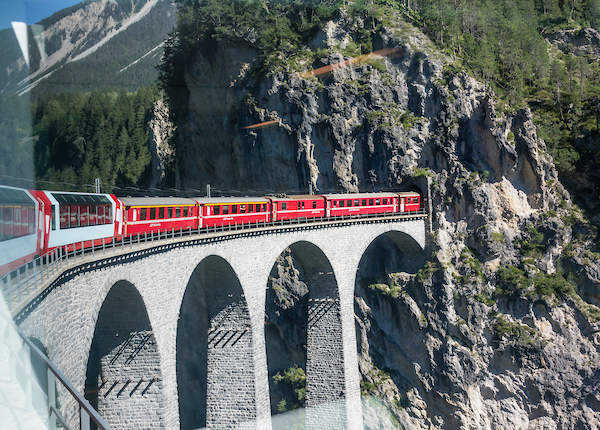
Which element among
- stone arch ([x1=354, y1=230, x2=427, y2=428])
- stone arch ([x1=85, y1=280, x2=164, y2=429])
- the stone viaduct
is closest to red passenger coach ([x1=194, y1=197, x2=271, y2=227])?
the stone viaduct

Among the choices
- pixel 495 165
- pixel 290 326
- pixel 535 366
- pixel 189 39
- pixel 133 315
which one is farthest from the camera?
pixel 189 39

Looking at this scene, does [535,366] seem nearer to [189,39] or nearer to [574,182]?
[574,182]

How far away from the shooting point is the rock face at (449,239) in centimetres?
3512

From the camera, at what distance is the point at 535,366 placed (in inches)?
1378

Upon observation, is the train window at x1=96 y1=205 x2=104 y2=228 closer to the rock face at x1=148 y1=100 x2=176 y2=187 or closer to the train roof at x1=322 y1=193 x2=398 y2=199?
the train roof at x1=322 y1=193 x2=398 y2=199

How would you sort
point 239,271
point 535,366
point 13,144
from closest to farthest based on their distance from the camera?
point 13,144 → point 239,271 → point 535,366

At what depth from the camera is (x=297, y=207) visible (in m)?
28.8

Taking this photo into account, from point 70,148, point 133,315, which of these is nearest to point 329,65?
point 70,148

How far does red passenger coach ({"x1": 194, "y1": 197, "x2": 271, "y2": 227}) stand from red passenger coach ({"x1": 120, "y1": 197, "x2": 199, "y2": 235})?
66cm

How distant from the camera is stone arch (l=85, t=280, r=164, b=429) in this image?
59.5 ft

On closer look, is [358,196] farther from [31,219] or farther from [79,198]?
[31,219]

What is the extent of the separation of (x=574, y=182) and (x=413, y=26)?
1761 centimetres

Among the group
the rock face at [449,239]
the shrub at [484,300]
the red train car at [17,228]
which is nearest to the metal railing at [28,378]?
the red train car at [17,228]

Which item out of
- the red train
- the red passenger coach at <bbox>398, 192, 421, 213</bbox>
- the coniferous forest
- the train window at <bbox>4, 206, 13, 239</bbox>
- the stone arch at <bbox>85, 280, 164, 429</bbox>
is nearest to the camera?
the train window at <bbox>4, 206, 13, 239</bbox>
